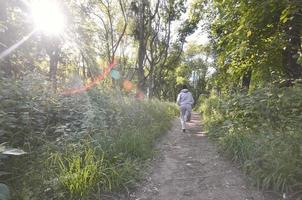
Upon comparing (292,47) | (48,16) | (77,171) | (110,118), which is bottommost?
(77,171)

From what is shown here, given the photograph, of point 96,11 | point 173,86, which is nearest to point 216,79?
point 96,11

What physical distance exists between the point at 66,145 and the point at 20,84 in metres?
1.77

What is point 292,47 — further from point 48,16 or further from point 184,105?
point 48,16

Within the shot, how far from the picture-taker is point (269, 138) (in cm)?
497

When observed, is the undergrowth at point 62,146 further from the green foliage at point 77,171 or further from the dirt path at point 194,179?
the dirt path at point 194,179

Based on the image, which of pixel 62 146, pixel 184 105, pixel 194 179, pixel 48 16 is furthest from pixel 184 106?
pixel 48 16

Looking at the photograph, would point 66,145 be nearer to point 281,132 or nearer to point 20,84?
point 20,84

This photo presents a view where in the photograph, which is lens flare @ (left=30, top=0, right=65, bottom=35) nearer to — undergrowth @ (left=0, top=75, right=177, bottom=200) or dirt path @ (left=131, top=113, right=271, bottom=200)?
undergrowth @ (left=0, top=75, right=177, bottom=200)

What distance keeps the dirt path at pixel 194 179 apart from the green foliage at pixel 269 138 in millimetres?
289

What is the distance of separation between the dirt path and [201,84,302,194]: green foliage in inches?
11.4

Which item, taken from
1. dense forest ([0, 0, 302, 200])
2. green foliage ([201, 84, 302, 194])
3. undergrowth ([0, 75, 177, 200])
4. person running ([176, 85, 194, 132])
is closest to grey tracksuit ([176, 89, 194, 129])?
person running ([176, 85, 194, 132])

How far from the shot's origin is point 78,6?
17.2m

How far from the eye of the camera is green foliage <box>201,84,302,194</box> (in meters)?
4.07

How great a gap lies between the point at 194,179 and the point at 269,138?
165 centimetres
